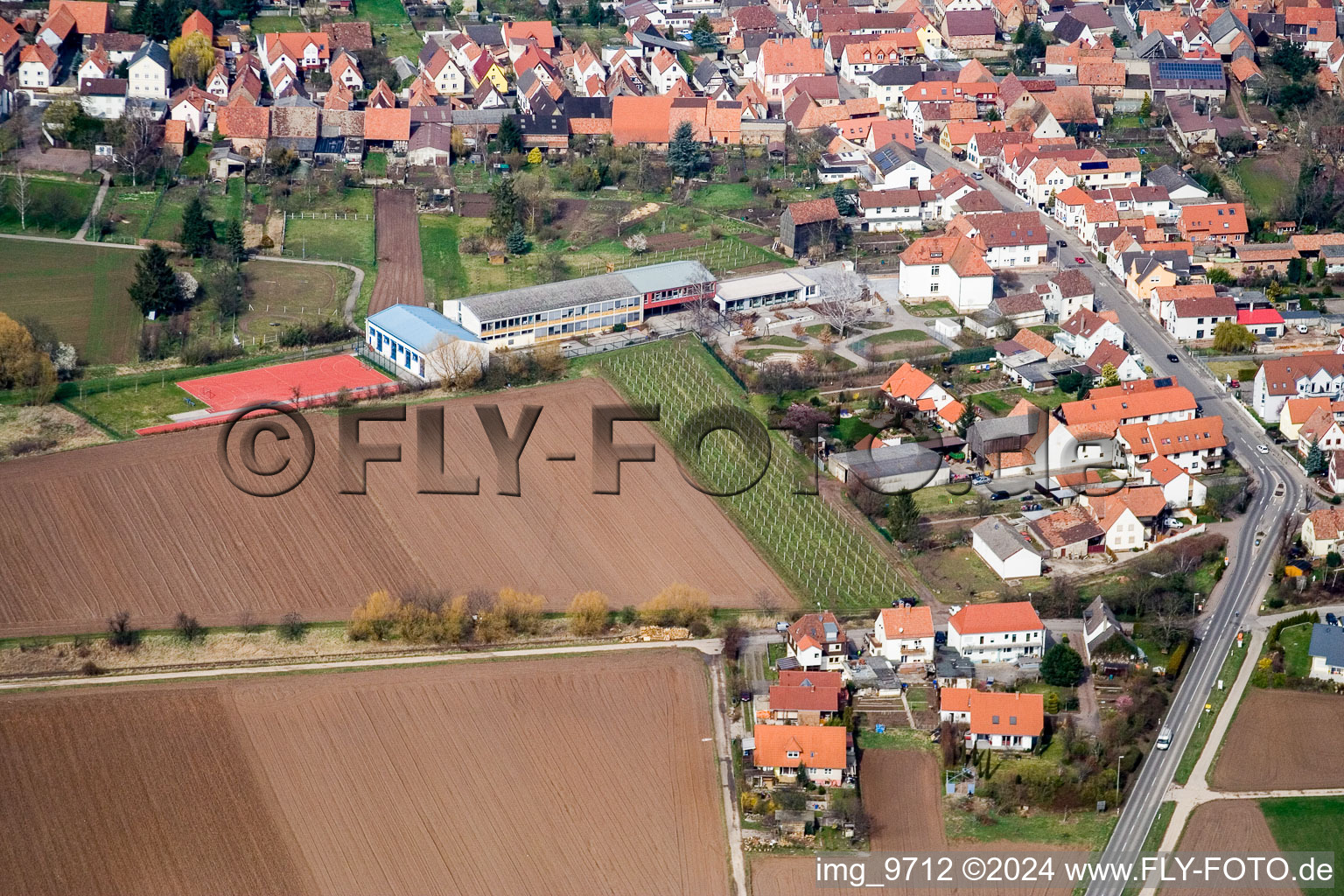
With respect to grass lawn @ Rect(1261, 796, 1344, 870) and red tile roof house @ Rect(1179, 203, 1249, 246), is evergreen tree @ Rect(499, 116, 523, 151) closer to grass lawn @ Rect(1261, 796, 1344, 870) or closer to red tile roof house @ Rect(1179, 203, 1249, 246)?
red tile roof house @ Rect(1179, 203, 1249, 246)

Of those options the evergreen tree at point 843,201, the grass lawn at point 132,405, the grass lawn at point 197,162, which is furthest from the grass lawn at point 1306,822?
the grass lawn at point 197,162

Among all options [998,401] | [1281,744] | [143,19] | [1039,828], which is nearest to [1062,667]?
[1281,744]

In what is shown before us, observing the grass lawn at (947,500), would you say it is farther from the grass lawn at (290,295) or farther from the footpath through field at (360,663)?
the grass lawn at (290,295)

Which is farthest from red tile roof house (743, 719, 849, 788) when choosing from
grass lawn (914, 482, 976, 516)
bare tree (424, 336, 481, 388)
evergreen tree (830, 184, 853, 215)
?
evergreen tree (830, 184, 853, 215)

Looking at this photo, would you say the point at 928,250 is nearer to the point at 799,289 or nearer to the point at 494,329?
the point at 799,289

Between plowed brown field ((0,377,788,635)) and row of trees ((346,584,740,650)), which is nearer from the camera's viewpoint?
row of trees ((346,584,740,650))

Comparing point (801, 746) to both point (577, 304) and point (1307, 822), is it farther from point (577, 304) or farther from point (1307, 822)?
point (577, 304)

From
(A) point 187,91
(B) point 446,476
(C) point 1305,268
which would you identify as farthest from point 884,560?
(A) point 187,91
